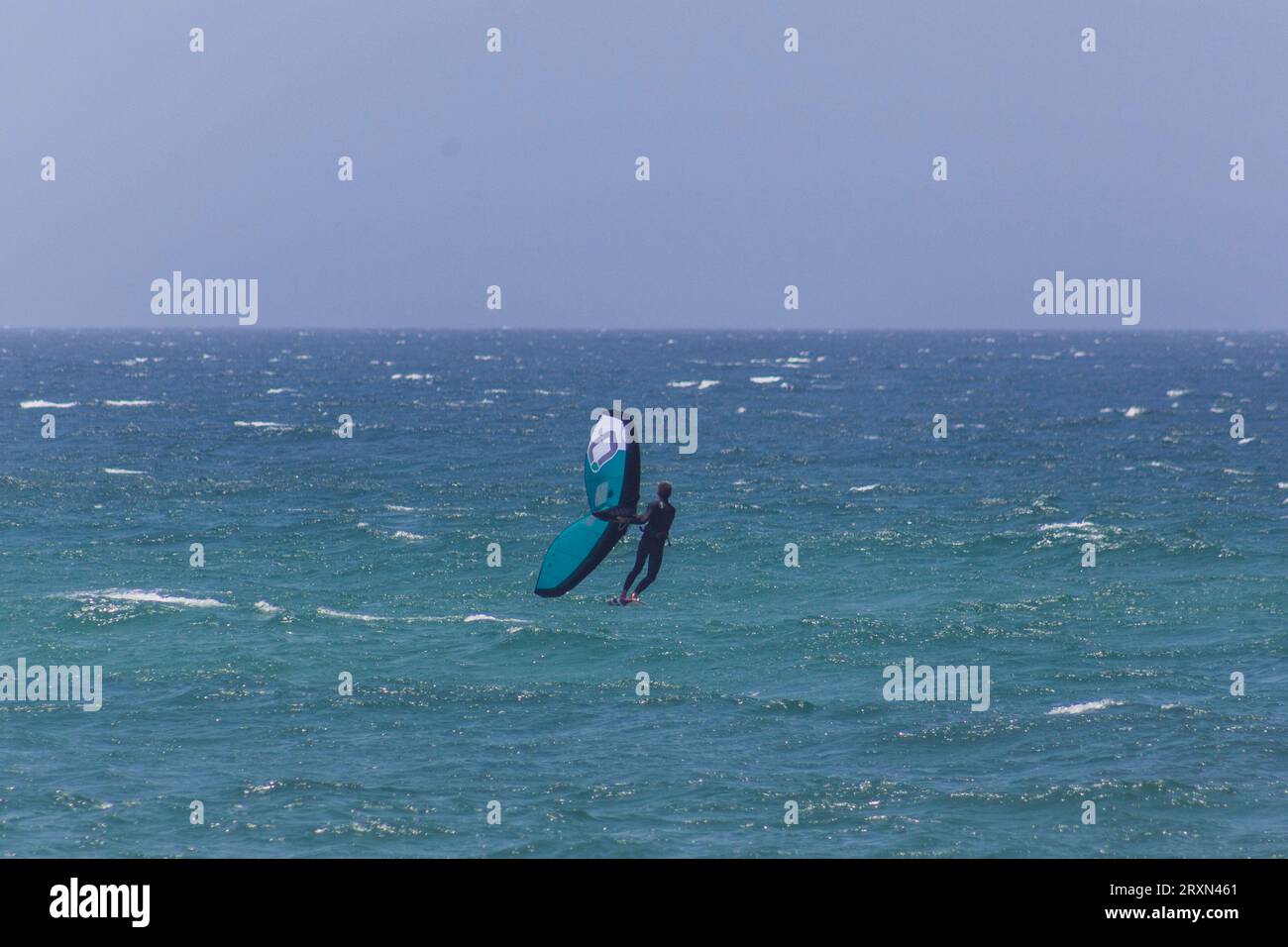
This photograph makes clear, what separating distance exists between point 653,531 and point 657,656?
2009 cm

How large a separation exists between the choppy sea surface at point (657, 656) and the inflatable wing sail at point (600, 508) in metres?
8.85

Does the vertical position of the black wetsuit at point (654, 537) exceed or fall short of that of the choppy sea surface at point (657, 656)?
it exceeds it

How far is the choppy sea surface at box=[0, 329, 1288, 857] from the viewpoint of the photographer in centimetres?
2989

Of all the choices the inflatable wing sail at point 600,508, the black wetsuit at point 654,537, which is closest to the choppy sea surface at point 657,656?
the black wetsuit at point 654,537

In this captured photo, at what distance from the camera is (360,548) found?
5762 cm

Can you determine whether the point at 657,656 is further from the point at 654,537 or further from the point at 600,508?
the point at 600,508

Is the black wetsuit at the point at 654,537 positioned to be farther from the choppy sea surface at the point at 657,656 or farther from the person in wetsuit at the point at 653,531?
the choppy sea surface at the point at 657,656

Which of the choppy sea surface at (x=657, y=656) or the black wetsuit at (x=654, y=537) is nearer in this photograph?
the black wetsuit at (x=654, y=537)

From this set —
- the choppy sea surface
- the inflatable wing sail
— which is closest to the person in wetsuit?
the inflatable wing sail

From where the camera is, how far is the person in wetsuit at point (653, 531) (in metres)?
21.1

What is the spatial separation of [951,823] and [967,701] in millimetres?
8307
